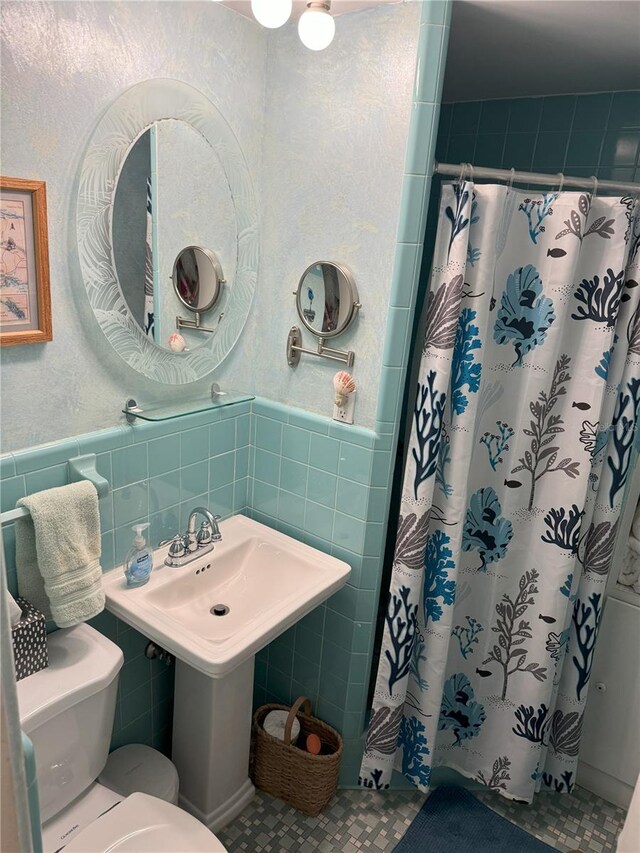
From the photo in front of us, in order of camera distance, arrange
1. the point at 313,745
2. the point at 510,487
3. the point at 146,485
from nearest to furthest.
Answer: the point at 146,485 < the point at 510,487 < the point at 313,745

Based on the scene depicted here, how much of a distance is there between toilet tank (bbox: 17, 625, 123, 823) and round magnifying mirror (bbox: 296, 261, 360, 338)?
1.05 m

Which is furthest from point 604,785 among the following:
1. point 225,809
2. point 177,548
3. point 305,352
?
point 305,352

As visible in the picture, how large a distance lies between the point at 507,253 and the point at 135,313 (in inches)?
40.6

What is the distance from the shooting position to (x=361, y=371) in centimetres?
177

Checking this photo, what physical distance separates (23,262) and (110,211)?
25 cm

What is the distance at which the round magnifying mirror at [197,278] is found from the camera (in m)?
1.66

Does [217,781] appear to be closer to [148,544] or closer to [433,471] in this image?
[148,544]

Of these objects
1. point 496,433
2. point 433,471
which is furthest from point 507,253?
point 433,471

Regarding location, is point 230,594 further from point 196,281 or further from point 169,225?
point 169,225

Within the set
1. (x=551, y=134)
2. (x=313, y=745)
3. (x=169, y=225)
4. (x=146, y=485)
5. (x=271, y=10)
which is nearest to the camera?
(x=271, y=10)

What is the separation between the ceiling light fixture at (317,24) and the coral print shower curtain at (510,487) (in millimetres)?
485

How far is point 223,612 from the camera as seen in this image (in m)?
1.75

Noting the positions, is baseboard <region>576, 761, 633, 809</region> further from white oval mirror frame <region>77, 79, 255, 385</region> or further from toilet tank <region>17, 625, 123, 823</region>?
white oval mirror frame <region>77, 79, 255, 385</region>

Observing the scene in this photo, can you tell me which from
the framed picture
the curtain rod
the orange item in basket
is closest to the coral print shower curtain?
the curtain rod
